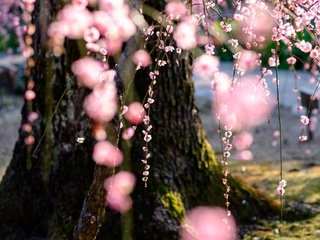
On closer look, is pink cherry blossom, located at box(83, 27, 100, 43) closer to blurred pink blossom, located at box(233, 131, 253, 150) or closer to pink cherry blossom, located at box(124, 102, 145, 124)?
pink cherry blossom, located at box(124, 102, 145, 124)

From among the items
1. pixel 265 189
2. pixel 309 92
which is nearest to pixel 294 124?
pixel 309 92

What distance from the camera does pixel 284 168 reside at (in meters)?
5.38

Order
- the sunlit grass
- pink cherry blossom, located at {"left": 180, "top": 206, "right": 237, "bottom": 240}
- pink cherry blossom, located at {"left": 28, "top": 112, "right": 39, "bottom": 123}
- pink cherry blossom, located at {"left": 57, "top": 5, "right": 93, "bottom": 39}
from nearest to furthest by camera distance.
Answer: pink cherry blossom, located at {"left": 57, "top": 5, "right": 93, "bottom": 39} → pink cherry blossom, located at {"left": 180, "top": 206, "right": 237, "bottom": 240} → the sunlit grass → pink cherry blossom, located at {"left": 28, "top": 112, "right": 39, "bottom": 123}

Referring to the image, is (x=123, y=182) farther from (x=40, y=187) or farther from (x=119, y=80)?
(x=119, y=80)

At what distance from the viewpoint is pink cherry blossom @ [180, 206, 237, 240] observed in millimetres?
3555

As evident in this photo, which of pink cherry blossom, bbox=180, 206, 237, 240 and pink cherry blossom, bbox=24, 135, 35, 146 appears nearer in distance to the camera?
pink cherry blossom, bbox=180, 206, 237, 240

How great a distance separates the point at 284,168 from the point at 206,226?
76.1 inches

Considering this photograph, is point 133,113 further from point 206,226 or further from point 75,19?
point 206,226

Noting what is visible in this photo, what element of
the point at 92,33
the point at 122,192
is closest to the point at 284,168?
the point at 122,192

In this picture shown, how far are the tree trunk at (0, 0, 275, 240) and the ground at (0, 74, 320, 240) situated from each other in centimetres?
29

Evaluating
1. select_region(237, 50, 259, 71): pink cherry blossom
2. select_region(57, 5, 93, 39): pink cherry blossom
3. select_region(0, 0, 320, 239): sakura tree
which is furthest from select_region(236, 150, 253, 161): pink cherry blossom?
select_region(237, 50, 259, 71): pink cherry blossom

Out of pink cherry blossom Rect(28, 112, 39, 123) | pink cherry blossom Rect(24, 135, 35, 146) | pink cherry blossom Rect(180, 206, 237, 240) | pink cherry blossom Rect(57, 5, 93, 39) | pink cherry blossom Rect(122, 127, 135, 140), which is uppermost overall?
pink cherry blossom Rect(57, 5, 93, 39)

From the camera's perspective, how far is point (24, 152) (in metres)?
3.93

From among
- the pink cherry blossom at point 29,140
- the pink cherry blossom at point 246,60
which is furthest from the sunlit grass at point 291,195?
the pink cherry blossom at point 29,140
